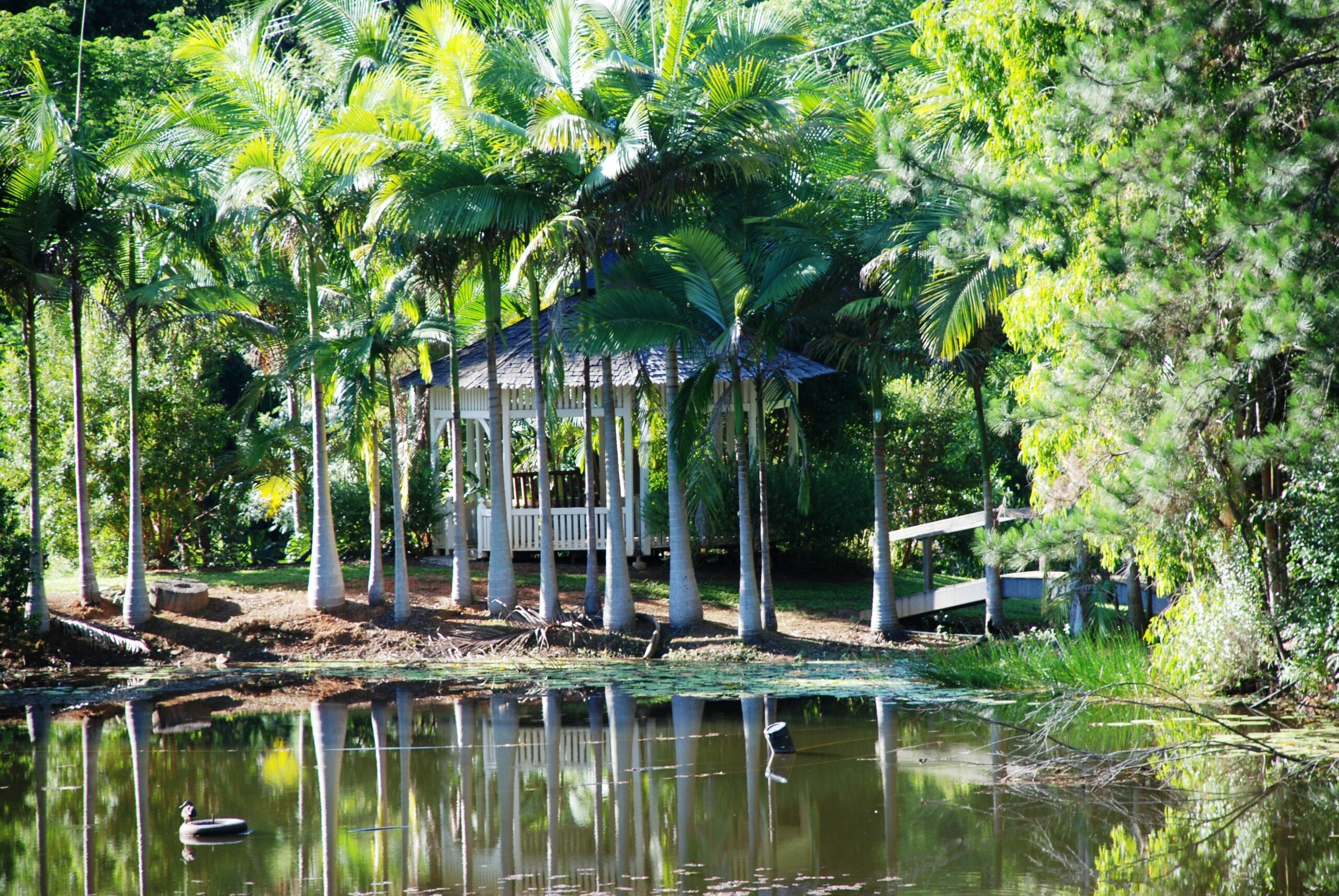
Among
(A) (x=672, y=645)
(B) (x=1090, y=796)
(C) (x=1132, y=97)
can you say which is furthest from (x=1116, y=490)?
(A) (x=672, y=645)

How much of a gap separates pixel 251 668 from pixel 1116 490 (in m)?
11.4

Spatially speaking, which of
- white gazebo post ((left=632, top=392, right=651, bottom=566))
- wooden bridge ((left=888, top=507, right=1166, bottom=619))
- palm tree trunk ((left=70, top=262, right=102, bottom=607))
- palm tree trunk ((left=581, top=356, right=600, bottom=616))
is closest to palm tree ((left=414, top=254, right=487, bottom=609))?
palm tree trunk ((left=581, top=356, right=600, bottom=616))

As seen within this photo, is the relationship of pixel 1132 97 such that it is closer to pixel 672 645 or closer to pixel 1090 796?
pixel 1090 796

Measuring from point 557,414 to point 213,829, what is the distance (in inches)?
499

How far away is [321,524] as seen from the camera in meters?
18.6

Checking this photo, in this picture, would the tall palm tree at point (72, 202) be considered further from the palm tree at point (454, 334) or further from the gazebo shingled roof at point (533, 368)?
the gazebo shingled roof at point (533, 368)

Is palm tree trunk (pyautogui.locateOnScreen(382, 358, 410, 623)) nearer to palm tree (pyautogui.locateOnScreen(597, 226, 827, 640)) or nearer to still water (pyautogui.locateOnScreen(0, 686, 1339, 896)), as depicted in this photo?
palm tree (pyautogui.locateOnScreen(597, 226, 827, 640))

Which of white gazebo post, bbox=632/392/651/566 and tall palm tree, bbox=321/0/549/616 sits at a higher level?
tall palm tree, bbox=321/0/549/616

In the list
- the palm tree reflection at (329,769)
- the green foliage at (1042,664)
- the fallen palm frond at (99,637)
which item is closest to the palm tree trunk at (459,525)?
the fallen palm frond at (99,637)

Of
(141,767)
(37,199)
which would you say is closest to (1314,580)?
(141,767)

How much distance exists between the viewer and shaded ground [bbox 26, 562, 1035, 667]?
16.9 m

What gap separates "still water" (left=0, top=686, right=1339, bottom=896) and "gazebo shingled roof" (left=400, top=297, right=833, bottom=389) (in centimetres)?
879

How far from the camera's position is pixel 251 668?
16.7 m

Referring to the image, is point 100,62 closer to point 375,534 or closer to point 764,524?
point 375,534
